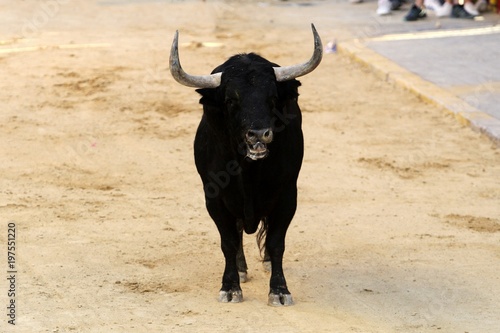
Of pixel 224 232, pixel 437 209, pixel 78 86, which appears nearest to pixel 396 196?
pixel 437 209

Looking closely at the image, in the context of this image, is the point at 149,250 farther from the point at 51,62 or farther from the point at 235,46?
the point at 235,46

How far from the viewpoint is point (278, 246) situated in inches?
279

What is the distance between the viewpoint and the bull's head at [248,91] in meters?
6.51

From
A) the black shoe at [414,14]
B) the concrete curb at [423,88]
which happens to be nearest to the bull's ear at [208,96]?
the concrete curb at [423,88]

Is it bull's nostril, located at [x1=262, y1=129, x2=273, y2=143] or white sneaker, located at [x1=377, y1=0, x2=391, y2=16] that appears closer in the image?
bull's nostril, located at [x1=262, y1=129, x2=273, y2=143]

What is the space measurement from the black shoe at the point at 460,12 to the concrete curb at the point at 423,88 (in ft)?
7.74

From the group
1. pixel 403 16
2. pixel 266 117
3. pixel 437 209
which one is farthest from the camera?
pixel 403 16

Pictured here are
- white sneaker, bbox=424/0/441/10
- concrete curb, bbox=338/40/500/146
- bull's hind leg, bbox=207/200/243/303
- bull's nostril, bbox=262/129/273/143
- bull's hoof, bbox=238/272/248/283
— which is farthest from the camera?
white sneaker, bbox=424/0/441/10

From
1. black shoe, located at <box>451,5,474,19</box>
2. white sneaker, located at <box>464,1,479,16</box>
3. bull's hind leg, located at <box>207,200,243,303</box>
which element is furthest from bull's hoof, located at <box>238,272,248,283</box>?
white sneaker, located at <box>464,1,479,16</box>

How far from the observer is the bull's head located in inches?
256

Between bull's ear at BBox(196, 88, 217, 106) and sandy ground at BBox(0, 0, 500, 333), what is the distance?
1262 mm

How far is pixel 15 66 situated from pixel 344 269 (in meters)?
Answer: 8.21

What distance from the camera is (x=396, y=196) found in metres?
9.60

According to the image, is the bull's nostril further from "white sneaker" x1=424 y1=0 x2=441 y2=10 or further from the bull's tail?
"white sneaker" x1=424 y1=0 x2=441 y2=10
